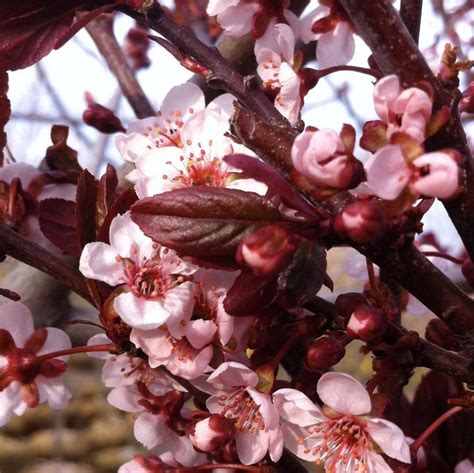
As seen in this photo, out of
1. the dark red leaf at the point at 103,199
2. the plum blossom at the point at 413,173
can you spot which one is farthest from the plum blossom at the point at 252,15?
the plum blossom at the point at 413,173

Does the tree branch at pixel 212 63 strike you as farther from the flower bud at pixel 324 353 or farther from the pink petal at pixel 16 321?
the pink petal at pixel 16 321

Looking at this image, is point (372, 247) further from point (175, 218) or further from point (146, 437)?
point (146, 437)

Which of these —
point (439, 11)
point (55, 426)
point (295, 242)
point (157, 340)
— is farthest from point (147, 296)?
point (439, 11)

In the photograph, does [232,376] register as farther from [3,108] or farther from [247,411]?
[3,108]

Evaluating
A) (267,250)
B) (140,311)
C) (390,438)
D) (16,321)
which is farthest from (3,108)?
(390,438)

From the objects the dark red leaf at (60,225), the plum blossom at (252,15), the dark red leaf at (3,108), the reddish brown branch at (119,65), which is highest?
the reddish brown branch at (119,65)

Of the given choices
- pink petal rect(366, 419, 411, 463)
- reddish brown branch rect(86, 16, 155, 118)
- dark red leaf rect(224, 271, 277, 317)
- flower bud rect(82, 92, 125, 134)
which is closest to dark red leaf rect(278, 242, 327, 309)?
dark red leaf rect(224, 271, 277, 317)
